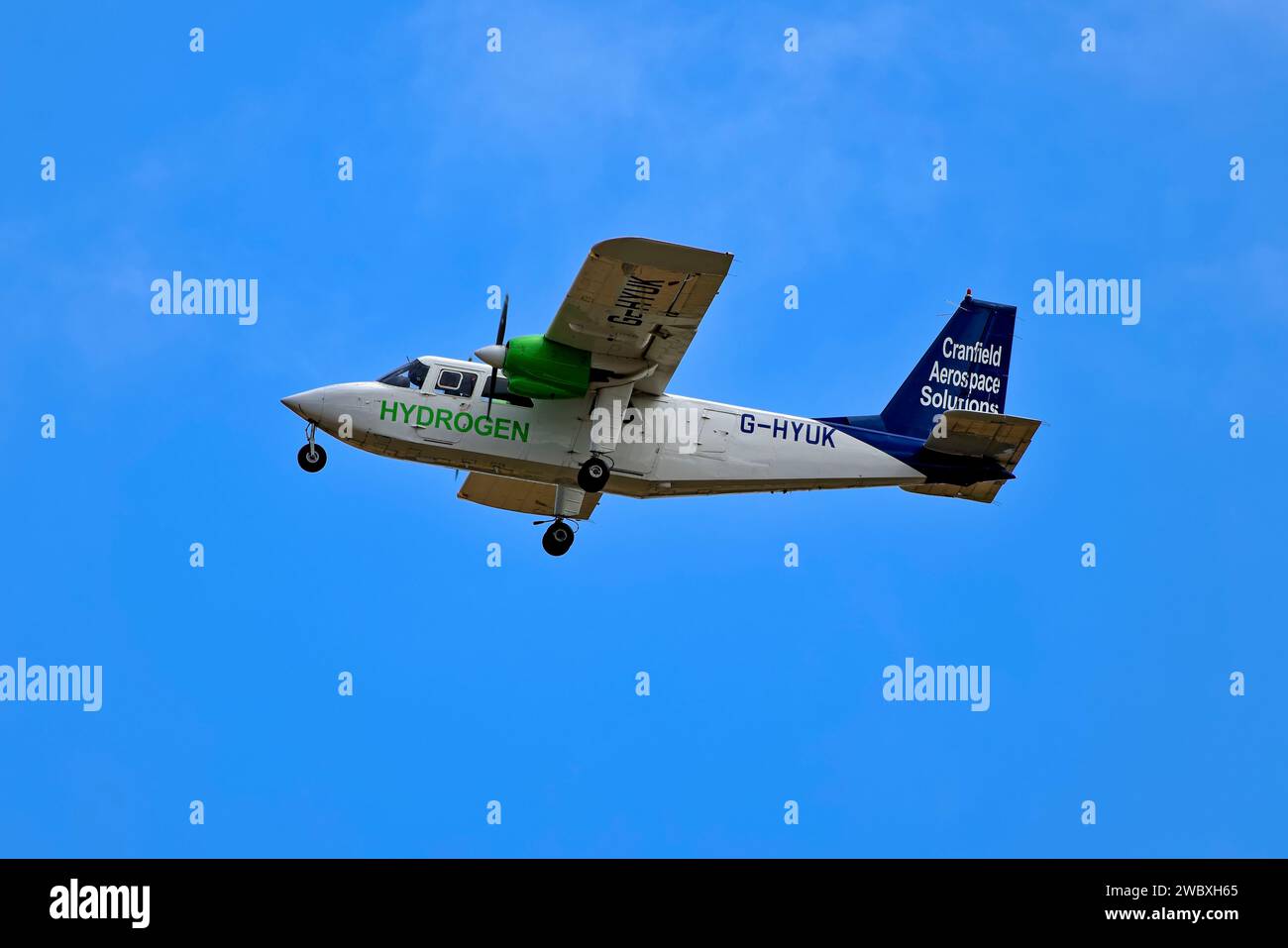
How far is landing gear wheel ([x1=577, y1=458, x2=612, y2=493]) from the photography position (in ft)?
95.9

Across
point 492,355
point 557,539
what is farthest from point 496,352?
point 557,539

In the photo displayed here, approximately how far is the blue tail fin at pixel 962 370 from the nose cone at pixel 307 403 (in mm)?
10928

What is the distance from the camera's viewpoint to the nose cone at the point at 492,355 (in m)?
28.1

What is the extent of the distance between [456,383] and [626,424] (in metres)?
3.23

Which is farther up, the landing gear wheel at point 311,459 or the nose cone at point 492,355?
the nose cone at point 492,355

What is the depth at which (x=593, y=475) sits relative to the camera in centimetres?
2922

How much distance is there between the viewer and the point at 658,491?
3019 cm

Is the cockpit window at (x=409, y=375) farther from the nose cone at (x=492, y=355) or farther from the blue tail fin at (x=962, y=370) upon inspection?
the blue tail fin at (x=962, y=370)

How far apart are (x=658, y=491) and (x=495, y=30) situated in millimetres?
11120

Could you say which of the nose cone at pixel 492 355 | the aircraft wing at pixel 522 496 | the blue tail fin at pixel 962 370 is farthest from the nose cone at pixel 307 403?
the blue tail fin at pixel 962 370

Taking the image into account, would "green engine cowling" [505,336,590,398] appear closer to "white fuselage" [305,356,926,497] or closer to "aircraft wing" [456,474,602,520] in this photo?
"white fuselage" [305,356,926,497]
